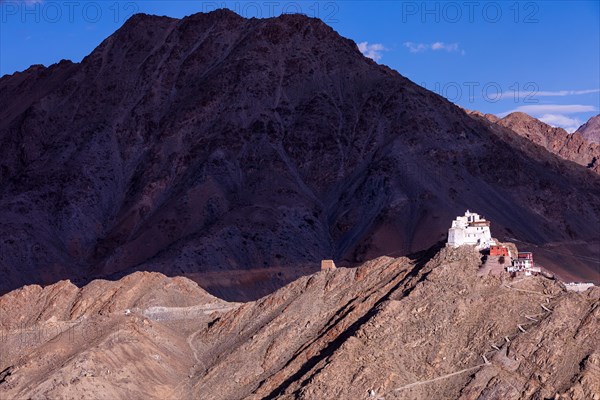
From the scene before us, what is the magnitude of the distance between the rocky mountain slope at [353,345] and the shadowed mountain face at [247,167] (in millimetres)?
45297

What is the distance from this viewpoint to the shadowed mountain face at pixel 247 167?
130 m

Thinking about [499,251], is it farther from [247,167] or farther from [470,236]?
[247,167]

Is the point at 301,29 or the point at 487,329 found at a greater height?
the point at 301,29

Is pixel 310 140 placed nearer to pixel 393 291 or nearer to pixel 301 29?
pixel 301 29

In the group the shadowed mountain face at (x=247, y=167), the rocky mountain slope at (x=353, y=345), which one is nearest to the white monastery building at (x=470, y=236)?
the rocky mountain slope at (x=353, y=345)

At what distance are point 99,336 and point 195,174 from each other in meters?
75.5

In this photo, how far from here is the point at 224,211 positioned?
137 metres

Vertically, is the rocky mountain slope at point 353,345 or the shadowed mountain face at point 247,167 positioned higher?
the shadowed mountain face at point 247,167

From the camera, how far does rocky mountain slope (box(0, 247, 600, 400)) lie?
53.5 meters

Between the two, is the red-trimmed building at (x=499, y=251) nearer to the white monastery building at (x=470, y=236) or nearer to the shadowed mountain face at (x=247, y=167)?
the white monastery building at (x=470, y=236)

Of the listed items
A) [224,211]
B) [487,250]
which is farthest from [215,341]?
[224,211]

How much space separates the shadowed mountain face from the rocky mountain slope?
45297 mm

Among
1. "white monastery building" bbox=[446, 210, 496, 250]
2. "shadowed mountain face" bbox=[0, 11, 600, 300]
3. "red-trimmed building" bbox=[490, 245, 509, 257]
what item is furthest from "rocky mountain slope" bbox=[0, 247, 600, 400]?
"shadowed mountain face" bbox=[0, 11, 600, 300]

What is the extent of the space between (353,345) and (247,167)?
285ft
